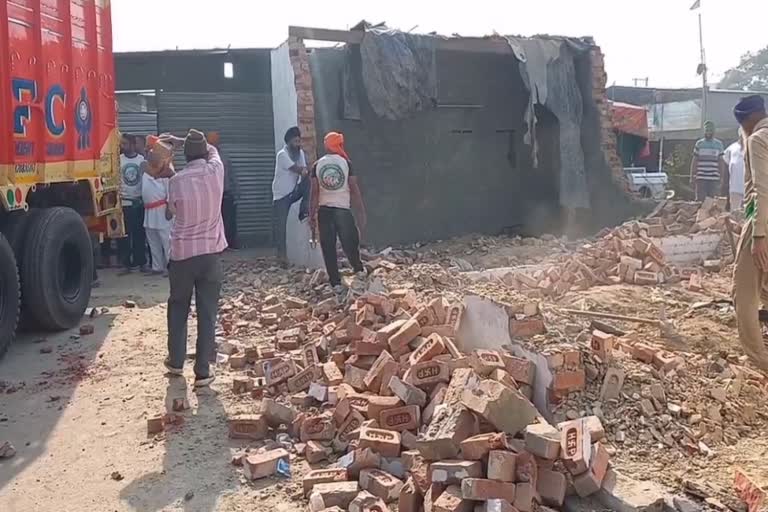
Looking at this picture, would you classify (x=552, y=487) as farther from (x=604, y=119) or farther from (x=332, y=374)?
(x=604, y=119)

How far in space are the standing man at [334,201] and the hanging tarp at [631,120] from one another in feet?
39.7

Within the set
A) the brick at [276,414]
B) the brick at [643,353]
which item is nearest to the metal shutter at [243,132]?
the brick at [276,414]

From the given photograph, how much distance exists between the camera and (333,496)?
3572 millimetres

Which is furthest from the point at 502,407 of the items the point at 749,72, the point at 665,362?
the point at 749,72

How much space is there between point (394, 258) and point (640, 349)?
15.4 ft

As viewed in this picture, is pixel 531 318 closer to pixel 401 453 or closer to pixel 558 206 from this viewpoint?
pixel 401 453

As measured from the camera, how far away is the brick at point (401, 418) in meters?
4.12

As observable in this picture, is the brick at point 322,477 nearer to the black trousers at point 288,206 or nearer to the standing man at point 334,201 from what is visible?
the standing man at point 334,201

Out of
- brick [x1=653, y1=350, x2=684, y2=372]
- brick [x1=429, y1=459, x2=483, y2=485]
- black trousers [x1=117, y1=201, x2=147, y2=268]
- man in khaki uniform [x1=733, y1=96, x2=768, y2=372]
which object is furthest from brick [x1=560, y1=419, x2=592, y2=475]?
black trousers [x1=117, y1=201, x2=147, y2=268]

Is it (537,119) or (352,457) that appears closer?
(352,457)

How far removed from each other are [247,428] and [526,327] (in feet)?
5.62

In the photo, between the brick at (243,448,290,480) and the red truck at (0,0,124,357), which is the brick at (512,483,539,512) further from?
the red truck at (0,0,124,357)

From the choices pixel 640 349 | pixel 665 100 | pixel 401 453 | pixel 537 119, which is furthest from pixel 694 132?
pixel 401 453

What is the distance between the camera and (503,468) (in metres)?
3.29
